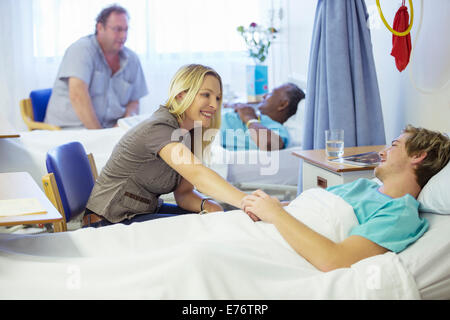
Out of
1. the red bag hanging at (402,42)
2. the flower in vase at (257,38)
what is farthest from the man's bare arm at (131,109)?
the red bag hanging at (402,42)

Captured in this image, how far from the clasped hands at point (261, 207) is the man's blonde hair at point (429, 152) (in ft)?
1.44

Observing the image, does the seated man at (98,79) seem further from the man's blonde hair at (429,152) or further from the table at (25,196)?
the man's blonde hair at (429,152)

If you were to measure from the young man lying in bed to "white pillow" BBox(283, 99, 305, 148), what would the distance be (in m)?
1.47

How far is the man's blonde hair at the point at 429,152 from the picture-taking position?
58.9 inches

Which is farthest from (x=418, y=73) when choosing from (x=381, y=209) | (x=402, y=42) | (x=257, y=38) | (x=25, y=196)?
(x=257, y=38)

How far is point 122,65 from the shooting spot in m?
3.63

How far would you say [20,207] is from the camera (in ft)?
3.80

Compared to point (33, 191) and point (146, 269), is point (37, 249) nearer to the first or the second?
point (33, 191)

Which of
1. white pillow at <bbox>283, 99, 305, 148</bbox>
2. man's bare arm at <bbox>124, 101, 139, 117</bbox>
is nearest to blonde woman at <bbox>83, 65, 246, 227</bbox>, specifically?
white pillow at <bbox>283, 99, 305, 148</bbox>

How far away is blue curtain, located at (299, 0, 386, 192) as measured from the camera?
226 cm

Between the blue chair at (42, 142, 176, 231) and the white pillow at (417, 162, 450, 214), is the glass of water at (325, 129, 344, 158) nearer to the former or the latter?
the white pillow at (417, 162, 450, 214)
